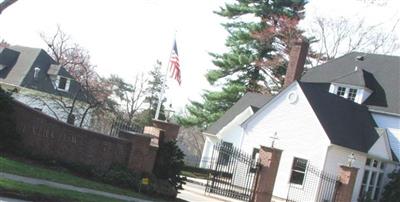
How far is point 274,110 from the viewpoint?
108ft

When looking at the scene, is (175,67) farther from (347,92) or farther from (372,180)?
(347,92)

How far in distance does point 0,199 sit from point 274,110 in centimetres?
2326

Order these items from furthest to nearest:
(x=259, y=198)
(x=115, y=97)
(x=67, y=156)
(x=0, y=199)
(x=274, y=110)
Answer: (x=115, y=97), (x=274, y=110), (x=259, y=198), (x=67, y=156), (x=0, y=199)

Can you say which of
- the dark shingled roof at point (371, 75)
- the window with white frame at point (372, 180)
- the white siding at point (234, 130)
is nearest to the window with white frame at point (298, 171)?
the window with white frame at point (372, 180)

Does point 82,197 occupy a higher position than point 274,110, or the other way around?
point 274,110

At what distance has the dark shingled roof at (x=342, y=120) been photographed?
31439 mm

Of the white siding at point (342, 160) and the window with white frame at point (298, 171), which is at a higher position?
the white siding at point (342, 160)

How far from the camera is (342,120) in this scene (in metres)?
33.1

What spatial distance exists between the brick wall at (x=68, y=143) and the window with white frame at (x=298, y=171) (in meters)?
13.7

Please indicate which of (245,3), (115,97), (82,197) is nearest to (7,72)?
(115,97)

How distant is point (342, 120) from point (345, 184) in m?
9.12

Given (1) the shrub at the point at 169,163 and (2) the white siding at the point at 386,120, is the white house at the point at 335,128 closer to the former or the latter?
(2) the white siding at the point at 386,120

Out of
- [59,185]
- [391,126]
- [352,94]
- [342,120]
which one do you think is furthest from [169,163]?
[352,94]

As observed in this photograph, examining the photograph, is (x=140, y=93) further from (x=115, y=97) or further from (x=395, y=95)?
(x=395, y=95)
